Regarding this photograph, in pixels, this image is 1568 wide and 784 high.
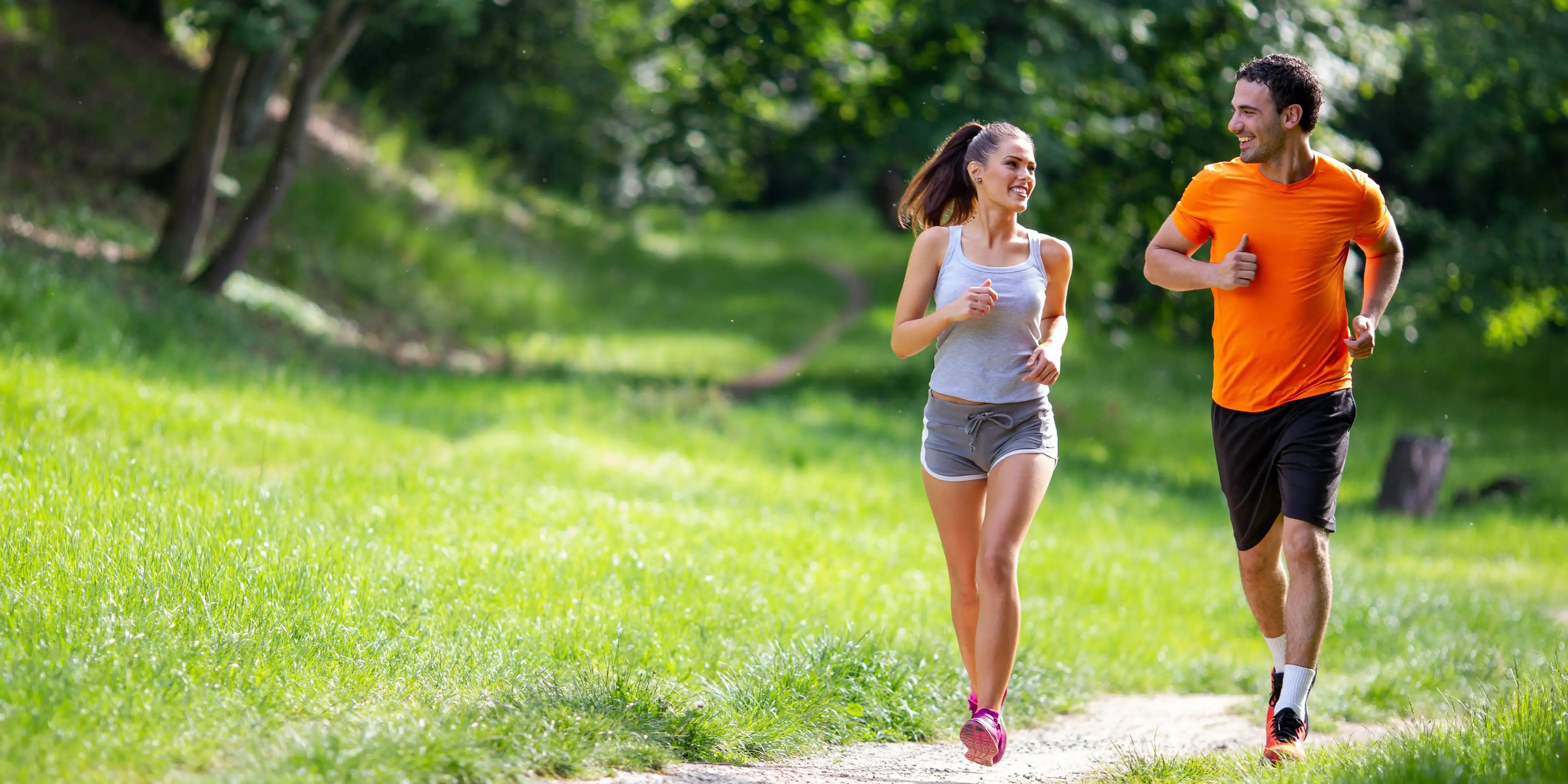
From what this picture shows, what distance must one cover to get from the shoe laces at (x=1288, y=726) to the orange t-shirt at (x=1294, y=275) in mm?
1116

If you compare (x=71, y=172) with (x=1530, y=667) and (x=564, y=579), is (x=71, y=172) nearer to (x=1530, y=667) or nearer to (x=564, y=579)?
(x=564, y=579)

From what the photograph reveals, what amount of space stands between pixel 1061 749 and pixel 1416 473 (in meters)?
10.1

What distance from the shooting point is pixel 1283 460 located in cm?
482

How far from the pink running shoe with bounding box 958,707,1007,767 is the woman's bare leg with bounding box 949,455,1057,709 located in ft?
0.36

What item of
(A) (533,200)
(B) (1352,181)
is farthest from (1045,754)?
(A) (533,200)

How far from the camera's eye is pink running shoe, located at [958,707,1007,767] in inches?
178

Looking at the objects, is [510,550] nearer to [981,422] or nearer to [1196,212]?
[981,422]

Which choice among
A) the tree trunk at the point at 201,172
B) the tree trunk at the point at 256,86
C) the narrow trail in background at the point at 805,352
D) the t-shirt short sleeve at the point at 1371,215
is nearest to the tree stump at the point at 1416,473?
the narrow trail in background at the point at 805,352

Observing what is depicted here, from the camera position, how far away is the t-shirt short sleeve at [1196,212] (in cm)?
500

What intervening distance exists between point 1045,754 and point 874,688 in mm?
756

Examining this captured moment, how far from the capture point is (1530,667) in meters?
6.67

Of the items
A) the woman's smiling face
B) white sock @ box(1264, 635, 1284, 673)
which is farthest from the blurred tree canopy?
white sock @ box(1264, 635, 1284, 673)

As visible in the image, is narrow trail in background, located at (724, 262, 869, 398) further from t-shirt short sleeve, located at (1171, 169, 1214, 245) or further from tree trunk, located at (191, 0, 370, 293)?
t-shirt short sleeve, located at (1171, 169, 1214, 245)

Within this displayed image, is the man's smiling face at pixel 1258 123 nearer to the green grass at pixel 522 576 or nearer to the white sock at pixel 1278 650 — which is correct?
the white sock at pixel 1278 650
